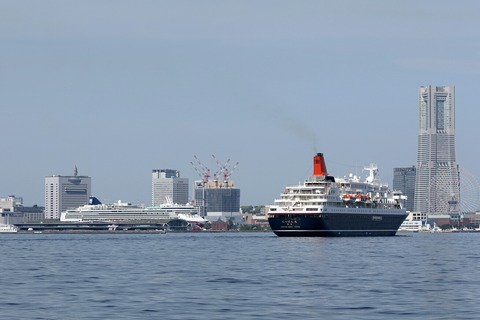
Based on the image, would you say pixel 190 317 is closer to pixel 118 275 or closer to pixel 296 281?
pixel 296 281

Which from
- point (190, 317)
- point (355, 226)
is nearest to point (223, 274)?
point (190, 317)

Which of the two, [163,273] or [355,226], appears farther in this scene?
[355,226]

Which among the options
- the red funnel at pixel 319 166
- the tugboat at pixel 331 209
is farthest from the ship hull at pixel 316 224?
the red funnel at pixel 319 166

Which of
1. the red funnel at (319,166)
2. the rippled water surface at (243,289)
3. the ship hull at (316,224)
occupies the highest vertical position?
the red funnel at (319,166)

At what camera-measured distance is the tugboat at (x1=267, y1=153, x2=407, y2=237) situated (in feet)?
505

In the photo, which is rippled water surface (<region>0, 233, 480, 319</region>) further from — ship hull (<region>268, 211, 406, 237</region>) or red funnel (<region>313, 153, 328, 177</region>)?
red funnel (<region>313, 153, 328, 177</region>)

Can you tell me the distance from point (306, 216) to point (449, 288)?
9609 cm

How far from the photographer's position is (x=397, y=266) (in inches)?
3059

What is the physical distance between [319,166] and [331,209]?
48.2 feet

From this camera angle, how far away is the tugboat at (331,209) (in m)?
154

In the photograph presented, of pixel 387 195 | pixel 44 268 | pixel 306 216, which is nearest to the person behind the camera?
pixel 44 268

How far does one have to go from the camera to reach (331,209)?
515 feet

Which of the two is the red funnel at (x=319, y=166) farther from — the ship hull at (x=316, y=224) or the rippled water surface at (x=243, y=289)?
the rippled water surface at (x=243, y=289)

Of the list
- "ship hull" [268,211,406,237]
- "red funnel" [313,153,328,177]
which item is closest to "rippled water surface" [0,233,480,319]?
"ship hull" [268,211,406,237]
